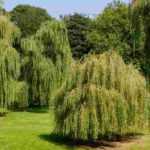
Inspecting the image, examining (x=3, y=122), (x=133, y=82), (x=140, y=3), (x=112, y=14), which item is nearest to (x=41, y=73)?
(x=3, y=122)

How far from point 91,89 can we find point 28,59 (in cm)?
1518

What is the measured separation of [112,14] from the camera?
5497 centimetres

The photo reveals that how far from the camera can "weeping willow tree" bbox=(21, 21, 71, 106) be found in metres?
32.2

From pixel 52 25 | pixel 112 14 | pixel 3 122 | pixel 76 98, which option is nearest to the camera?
pixel 76 98

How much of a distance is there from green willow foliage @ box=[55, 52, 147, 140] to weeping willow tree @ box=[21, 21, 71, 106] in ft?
40.2

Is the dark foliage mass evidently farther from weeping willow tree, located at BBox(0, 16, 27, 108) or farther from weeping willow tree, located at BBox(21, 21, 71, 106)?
weeping willow tree, located at BBox(0, 16, 27, 108)

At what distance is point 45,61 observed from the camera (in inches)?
1299

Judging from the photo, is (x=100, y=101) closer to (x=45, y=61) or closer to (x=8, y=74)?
(x=8, y=74)

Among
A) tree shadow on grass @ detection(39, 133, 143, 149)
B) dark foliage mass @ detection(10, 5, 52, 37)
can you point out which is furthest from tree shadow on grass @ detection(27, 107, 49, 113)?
dark foliage mass @ detection(10, 5, 52, 37)

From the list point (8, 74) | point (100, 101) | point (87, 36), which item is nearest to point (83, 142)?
point (100, 101)

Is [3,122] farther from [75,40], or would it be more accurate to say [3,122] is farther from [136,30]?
[75,40]

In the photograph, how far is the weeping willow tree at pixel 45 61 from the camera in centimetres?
3225

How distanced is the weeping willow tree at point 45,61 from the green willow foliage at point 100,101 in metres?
12.2

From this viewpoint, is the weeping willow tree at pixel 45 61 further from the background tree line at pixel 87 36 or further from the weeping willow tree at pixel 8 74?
the weeping willow tree at pixel 8 74
